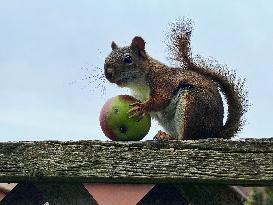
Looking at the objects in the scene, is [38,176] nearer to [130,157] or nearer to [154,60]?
[130,157]

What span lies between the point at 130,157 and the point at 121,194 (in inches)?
16.8

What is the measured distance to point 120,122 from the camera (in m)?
8.03

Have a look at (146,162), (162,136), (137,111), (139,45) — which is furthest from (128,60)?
(146,162)

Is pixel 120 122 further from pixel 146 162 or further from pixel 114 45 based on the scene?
pixel 114 45

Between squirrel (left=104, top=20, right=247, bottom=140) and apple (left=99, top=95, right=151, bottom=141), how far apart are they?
11 centimetres

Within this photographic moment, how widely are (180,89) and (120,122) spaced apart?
80cm

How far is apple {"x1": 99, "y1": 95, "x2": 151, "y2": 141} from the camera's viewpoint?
802 cm

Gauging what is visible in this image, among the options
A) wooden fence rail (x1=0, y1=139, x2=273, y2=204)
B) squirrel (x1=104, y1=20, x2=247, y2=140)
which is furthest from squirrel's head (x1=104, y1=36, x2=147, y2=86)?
wooden fence rail (x1=0, y1=139, x2=273, y2=204)

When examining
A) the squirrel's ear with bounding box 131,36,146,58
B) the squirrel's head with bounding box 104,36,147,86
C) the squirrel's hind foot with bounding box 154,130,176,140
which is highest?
the squirrel's ear with bounding box 131,36,146,58

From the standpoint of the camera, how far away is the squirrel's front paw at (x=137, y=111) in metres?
7.96

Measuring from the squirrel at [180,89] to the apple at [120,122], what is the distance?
0.11m

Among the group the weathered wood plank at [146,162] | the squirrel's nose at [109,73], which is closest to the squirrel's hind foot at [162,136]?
the squirrel's nose at [109,73]

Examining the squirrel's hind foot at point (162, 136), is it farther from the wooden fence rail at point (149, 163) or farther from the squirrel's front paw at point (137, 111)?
the wooden fence rail at point (149, 163)

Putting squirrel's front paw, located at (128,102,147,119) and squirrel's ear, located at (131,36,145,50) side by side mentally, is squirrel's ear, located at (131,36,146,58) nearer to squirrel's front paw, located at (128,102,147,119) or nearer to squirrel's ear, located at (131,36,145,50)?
squirrel's ear, located at (131,36,145,50)
